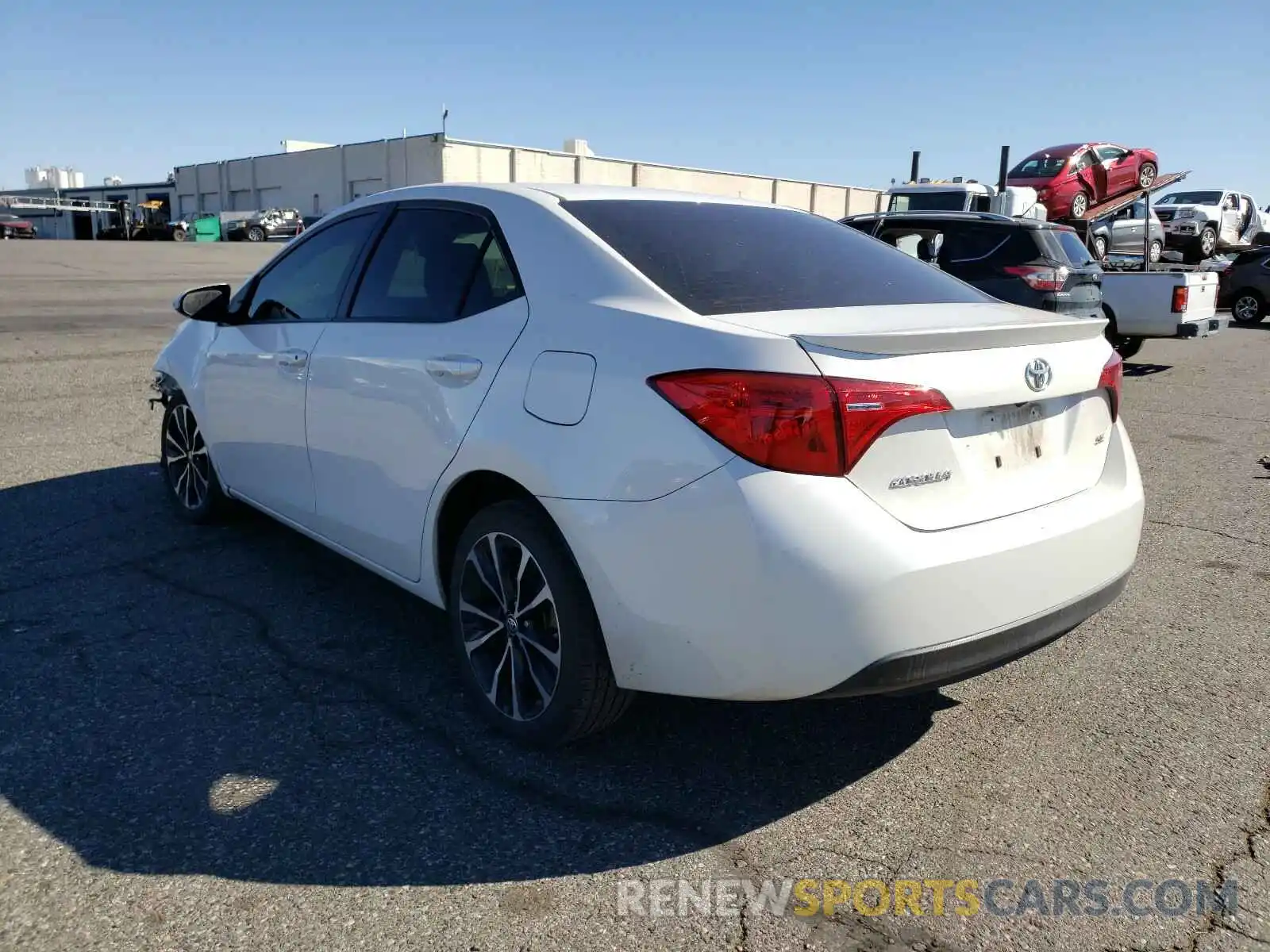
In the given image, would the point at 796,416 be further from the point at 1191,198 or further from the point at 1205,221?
the point at 1191,198

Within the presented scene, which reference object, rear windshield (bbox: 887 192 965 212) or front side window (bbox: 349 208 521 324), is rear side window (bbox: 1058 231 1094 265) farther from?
front side window (bbox: 349 208 521 324)

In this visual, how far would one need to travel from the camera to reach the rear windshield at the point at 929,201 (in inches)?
792

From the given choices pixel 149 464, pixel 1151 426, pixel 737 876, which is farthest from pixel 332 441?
pixel 1151 426

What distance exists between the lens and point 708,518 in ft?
8.24

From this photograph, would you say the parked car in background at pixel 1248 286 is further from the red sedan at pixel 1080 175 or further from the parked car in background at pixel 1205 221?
the parked car in background at pixel 1205 221

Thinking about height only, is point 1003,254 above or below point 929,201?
below

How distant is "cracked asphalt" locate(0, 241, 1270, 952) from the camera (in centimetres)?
242

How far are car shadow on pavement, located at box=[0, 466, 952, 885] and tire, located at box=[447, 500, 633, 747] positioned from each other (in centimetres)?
14

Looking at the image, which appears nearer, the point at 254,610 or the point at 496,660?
the point at 496,660

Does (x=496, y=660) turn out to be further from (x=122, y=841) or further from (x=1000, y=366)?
(x=1000, y=366)

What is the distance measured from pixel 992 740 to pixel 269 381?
3077mm

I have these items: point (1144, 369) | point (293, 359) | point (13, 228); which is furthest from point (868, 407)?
point (13, 228)

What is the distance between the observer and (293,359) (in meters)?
4.12

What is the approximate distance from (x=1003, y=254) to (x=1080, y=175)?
1555cm
